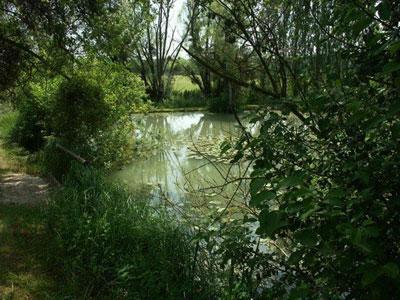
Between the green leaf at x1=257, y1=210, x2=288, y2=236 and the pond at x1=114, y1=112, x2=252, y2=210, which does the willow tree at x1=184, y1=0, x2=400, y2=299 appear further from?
the pond at x1=114, y1=112, x2=252, y2=210

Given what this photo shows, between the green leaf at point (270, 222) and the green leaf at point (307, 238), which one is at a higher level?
the green leaf at point (270, 222)

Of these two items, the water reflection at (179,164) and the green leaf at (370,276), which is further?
the water reflection at (179,164)

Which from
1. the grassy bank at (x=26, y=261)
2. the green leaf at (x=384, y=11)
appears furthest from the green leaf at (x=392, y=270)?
the grassy bank at (x=26, y=261)

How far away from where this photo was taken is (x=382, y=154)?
1830mm

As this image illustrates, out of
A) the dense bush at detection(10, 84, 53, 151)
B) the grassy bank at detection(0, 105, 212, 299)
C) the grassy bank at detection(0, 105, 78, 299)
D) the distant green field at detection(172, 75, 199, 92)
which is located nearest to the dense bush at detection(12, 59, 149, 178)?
the dense bush at detection(10, 84, 53, 151)

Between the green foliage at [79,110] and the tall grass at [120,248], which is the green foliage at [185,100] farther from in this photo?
the tall grass at [120,248]

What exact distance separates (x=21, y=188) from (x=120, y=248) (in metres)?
3.79

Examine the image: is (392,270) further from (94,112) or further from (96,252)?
(94,112)

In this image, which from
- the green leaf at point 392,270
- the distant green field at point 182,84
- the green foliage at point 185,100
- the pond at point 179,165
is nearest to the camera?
the green leaf at point 392,270

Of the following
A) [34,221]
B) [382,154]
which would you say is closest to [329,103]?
[382,154]

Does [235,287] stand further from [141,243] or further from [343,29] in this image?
[343,29]

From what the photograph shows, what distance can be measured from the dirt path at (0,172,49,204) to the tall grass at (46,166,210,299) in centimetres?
144

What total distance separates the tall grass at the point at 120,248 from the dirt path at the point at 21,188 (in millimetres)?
1440

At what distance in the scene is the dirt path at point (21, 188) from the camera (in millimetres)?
6887
